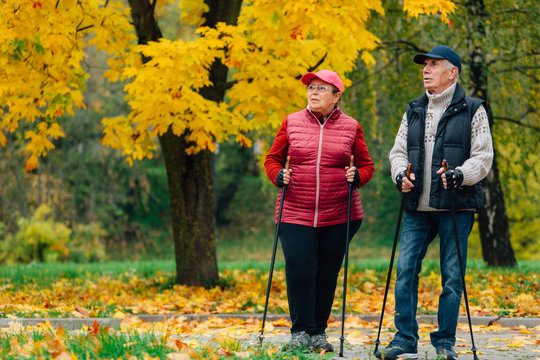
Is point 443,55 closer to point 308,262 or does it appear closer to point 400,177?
point 400,177

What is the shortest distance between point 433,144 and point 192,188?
602cm

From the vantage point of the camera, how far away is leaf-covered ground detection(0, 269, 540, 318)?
7.89m

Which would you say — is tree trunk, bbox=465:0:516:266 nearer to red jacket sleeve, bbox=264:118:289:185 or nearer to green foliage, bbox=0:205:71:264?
red jacket sleeve, bbox=264:118:289:185

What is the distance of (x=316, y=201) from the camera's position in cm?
520

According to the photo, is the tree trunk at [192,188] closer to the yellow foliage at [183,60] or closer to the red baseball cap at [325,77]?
the yellow foliage at [183,60]

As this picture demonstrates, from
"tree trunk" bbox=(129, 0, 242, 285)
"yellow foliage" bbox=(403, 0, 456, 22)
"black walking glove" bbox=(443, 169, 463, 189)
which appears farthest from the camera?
"tree trunk" bbox=(129, 0, 242, 285)

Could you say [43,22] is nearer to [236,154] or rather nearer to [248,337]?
[248,337]

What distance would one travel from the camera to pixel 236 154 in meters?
36.2

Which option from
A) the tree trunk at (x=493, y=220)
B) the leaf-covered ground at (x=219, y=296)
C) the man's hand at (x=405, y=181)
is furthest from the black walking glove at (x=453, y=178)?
the tree trunk at (x=493, y=220)

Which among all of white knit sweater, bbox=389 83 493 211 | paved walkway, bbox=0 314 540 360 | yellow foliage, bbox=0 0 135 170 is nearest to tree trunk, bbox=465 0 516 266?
paved walkway, bbox=0 314 540 360

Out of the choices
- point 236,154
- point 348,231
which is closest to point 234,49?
point 348,231

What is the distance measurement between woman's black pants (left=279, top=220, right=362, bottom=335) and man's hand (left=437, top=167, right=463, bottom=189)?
0.91 m

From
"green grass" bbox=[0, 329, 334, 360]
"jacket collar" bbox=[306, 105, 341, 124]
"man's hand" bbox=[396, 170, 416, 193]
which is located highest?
"jacket collar" bbox=[306, 105, 341, 124]

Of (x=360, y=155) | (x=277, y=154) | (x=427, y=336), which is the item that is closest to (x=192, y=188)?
(x=427, y=336)
